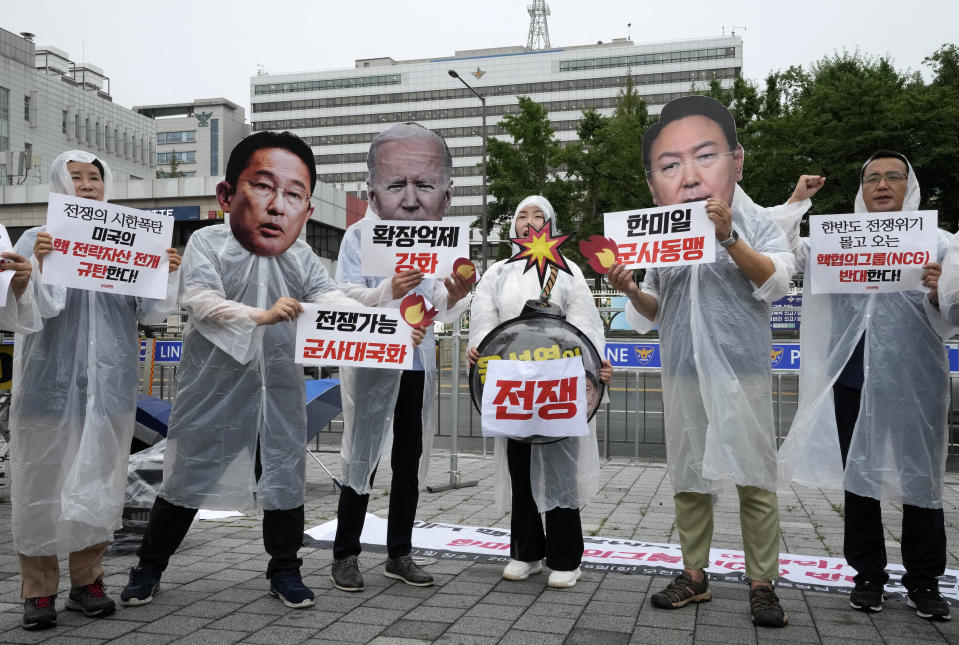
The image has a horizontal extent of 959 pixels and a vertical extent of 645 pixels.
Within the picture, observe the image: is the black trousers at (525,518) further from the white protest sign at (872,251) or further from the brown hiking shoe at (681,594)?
the white protest sign at (872,251)

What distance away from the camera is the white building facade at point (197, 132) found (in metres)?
107

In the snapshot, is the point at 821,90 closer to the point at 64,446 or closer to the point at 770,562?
the point at 770,562

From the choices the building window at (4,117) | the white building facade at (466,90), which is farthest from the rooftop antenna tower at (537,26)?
the building window at (4,117)

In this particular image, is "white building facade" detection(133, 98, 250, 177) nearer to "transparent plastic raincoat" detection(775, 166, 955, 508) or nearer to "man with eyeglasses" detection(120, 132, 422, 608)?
"man with eyeglasses" detection(120, 132, 422, 608)

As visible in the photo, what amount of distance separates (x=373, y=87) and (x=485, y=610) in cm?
9707

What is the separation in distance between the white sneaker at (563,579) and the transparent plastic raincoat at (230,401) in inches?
50.9

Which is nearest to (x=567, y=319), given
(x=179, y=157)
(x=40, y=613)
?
(x=40, y=613)

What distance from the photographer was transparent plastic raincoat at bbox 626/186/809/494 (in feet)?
12.6

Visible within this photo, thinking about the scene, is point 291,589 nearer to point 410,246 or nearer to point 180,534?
point 180,534

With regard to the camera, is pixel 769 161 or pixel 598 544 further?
pixel 769 161

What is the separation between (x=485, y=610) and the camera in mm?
3922

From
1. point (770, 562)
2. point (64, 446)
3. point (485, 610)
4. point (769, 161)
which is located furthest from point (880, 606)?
point (769, 161)

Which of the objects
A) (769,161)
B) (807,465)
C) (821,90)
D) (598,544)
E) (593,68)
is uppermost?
(593,68)

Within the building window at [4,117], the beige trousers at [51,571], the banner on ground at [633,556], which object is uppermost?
the building window at [4,117]
